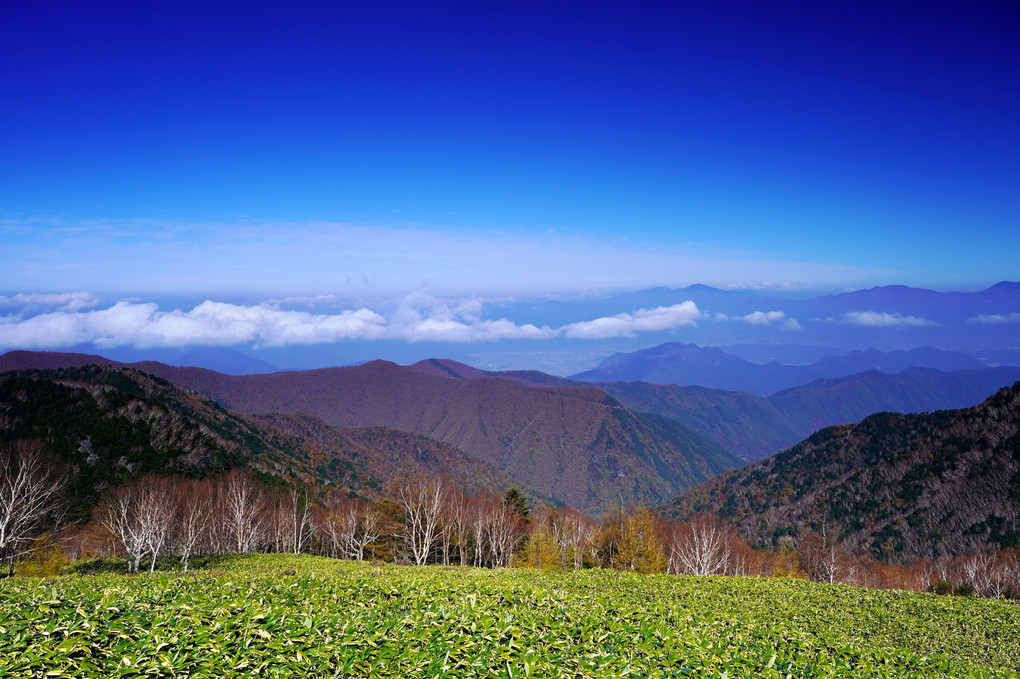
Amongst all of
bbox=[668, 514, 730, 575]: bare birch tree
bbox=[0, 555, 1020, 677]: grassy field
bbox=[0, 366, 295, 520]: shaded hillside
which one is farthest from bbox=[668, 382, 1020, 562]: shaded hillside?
bbox=[0, 366, 295, 520]: shaded hillside

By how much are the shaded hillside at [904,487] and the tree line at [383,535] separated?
65.0ft

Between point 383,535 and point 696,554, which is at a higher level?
point 383,535

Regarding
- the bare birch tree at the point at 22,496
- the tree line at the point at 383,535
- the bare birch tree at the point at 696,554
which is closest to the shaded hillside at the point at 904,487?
the tree line at the point at 383,535

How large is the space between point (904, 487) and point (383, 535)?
109 meters

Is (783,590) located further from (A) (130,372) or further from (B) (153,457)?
(A) (130,372)

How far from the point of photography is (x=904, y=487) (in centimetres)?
10525

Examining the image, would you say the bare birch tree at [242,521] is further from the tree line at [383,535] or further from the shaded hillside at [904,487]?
the shaded hillside at [904,487]

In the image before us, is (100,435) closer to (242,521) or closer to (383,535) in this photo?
(242,521)

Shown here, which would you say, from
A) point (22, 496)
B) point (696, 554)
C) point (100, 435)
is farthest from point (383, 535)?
point (100, 435)

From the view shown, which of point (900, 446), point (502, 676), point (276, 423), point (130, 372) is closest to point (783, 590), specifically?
point (502, 676)

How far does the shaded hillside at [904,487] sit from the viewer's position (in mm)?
85875

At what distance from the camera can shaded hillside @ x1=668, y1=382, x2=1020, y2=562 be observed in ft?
282

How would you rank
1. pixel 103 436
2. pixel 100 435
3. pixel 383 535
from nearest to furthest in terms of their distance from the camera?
1. pixel 383 535
2. pixel 100 435
3. pixel 103 436

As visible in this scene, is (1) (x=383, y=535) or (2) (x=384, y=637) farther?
(1) (x=383, y=535)
